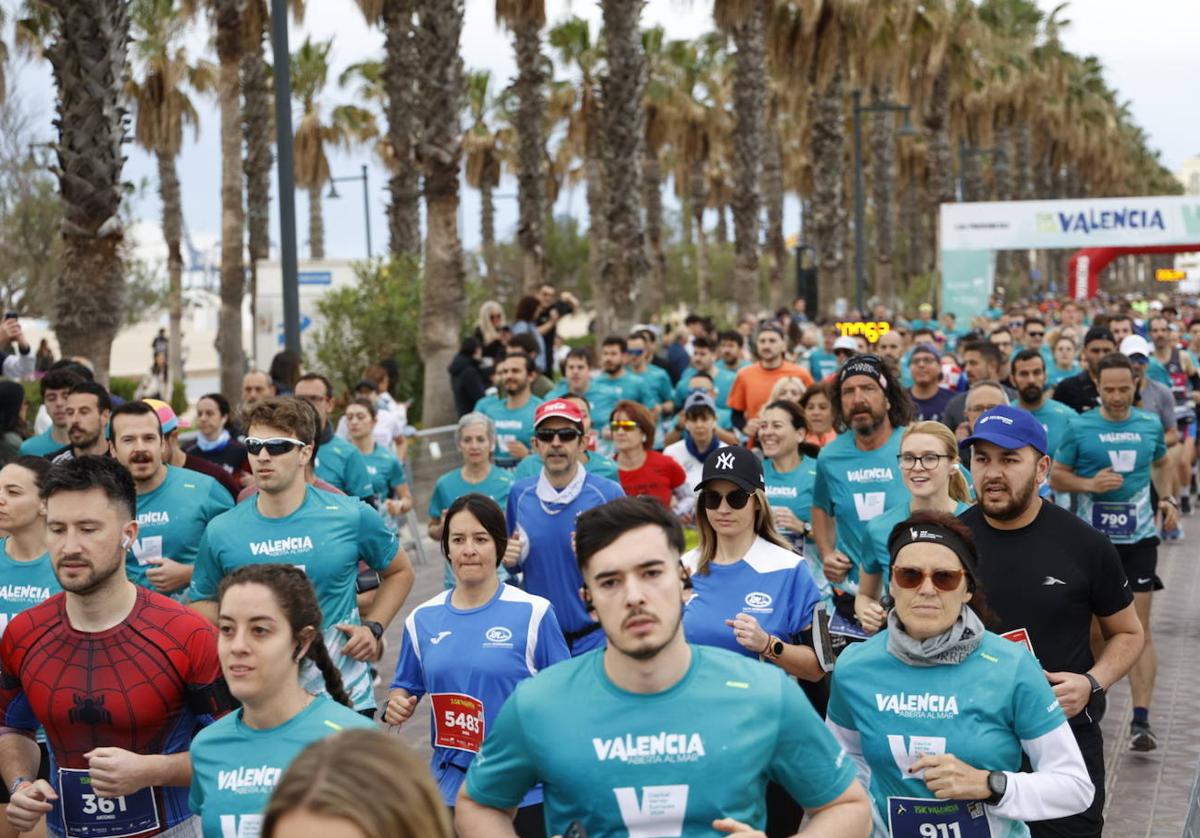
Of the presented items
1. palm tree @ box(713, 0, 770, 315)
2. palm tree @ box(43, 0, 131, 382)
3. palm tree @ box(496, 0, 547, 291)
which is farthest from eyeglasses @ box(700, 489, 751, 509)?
palm tree @ box(713, 0, 770, 315)

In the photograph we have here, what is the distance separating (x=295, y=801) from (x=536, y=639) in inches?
137

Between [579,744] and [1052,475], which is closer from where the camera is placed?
[579,744]

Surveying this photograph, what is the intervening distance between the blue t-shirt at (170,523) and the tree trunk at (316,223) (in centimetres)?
4398

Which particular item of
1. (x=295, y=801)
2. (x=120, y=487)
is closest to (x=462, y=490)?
(x=120, y=487)

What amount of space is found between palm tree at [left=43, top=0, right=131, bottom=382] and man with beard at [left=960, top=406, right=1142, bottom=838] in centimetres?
923

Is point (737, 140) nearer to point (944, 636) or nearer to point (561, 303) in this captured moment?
point (561, 303)

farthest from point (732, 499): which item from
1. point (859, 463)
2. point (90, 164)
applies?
point (90, 164)

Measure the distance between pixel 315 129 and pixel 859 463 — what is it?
4226 centimetres

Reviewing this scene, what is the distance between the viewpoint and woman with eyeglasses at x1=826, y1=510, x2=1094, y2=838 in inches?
165

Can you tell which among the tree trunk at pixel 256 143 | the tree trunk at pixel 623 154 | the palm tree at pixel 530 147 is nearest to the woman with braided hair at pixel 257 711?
the tree trunk at pixel 623 154

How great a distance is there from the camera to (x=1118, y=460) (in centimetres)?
945

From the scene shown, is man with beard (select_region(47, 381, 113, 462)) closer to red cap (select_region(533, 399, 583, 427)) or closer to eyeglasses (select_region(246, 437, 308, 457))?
eyeglasses (select_region(246, 437, 308, 457))

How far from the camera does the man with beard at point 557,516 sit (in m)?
7.39

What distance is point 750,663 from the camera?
11.1ft
